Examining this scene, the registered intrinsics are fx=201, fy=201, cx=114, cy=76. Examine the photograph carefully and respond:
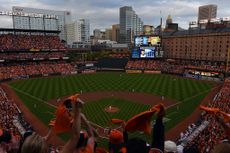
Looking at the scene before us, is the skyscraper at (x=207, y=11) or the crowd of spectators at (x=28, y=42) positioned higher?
the skyscraper at (x=207, y=11)

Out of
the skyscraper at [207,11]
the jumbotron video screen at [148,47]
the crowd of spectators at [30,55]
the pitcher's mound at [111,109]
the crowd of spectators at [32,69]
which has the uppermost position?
the skyscraper at [207,11]

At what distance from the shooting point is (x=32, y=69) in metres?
58.3

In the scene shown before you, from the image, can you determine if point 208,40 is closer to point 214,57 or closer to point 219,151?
point 214,57

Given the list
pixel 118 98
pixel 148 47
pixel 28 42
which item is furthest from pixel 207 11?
pixel 118 98

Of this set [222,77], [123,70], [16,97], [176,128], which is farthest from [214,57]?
[16,97]

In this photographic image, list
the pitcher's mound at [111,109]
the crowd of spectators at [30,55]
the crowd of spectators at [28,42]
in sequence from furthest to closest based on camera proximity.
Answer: the crowd of spectators at [28,42] < the crowd of spectators at [30,55] < the pitcher's mound at [111,109]

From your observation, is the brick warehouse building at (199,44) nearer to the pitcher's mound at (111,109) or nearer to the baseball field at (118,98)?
the baseball field at (118,98)

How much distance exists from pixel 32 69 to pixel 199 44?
196 feet

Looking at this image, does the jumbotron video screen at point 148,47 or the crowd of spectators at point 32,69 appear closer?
the crowd of spectators at point 32,69

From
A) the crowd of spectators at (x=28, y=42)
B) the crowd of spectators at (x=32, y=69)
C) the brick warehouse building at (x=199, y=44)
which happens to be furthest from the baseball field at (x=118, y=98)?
the brick warehouse building at (x=199, y=44)

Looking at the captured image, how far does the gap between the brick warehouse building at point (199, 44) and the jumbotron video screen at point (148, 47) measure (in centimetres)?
2074

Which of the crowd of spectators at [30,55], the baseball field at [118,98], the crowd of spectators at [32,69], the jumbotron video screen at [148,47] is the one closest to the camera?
the baseball field at [118,98]

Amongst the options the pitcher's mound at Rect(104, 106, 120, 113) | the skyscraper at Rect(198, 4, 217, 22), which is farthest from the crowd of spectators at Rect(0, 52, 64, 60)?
the skyscraper at Rect(198, 4, 217, 22)

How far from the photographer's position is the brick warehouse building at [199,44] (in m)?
67.2
